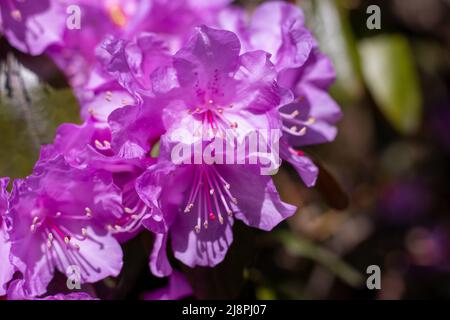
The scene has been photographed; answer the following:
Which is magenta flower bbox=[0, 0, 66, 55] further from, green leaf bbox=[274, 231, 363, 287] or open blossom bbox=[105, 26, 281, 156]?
green leaf bbox=[274, 231, 363, 287]

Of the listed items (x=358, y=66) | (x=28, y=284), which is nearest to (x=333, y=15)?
(x=358, y=66)

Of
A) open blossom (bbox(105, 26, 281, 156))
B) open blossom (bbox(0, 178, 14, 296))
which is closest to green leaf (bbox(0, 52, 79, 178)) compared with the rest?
open blossom (bbox(0, 178, 14, 296))

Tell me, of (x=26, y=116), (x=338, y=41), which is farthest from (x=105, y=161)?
(x=338, y=41)

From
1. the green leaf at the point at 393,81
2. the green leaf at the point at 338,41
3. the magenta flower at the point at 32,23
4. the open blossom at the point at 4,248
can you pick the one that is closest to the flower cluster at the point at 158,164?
the open blossom at the point at 4,248

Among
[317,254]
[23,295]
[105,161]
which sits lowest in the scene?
[317,254]

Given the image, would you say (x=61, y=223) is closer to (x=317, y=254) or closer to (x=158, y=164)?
(x=158, y=164)

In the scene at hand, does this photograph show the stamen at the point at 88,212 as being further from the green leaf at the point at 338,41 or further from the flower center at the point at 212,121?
the green leaf at the point at 338,41
